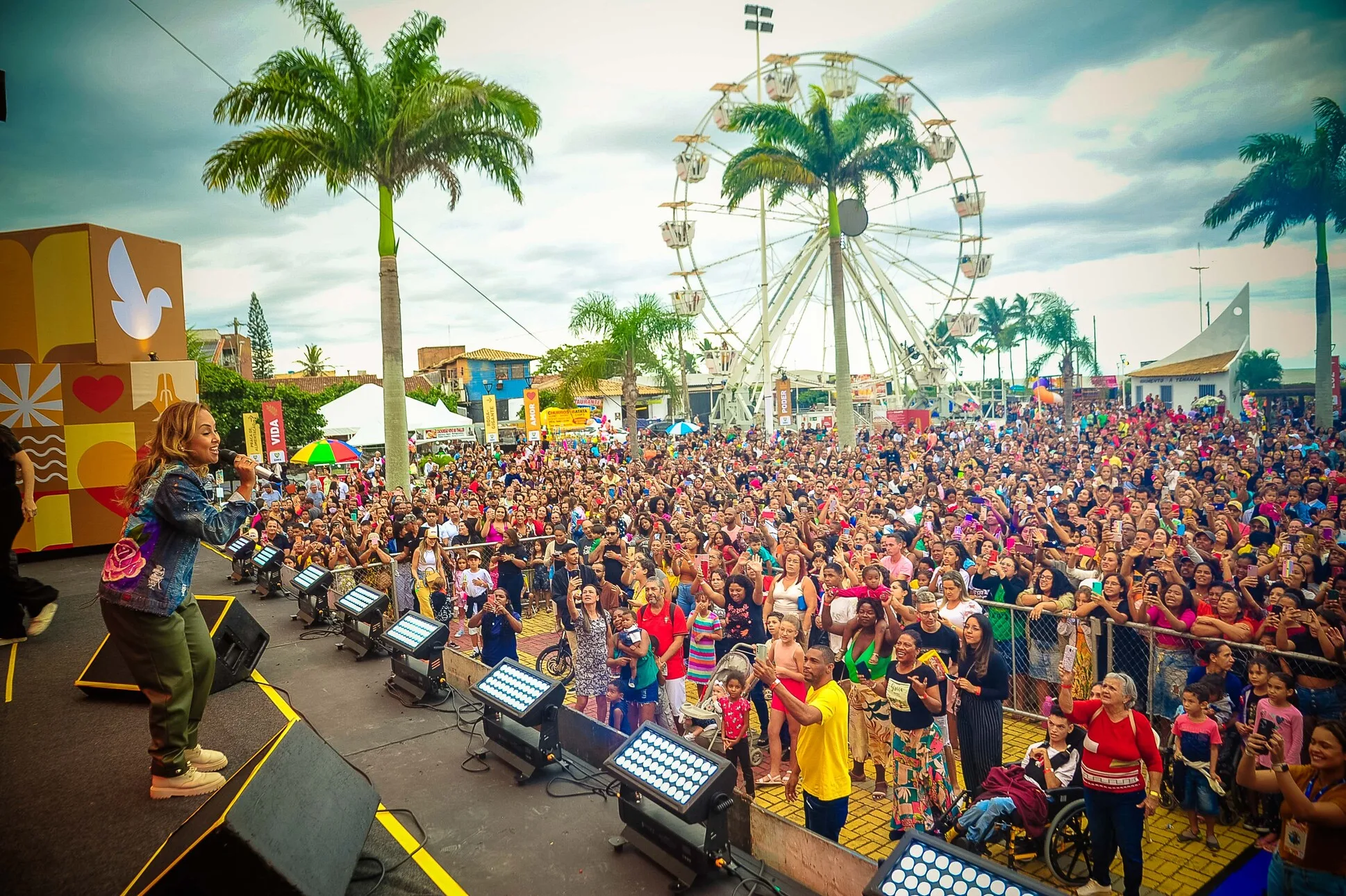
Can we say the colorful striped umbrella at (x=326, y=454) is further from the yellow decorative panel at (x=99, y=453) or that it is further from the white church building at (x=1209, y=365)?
the white church building at (x=1209, y=365)

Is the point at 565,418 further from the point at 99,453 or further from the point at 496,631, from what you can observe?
the point at 496,631

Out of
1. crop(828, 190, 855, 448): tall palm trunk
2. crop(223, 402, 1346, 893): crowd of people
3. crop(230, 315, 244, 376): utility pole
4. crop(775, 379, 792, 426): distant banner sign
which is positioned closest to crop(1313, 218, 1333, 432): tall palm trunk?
crop(223, 402, 1346, 893): crowd of people

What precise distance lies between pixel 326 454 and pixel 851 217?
18120mm

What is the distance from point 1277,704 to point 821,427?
32.9m

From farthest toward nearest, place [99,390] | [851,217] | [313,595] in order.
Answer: [851,217] < [99,390] < [313,595]

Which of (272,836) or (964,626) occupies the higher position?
(272,836)

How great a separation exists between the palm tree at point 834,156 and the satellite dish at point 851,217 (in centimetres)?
247

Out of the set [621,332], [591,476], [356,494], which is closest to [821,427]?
[621,332]

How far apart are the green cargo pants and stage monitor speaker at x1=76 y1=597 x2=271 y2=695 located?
154cm

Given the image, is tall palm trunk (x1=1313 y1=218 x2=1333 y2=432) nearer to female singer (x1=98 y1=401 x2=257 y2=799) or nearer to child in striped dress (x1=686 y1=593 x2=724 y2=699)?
child in striped dress (x1=686 y1=593 x2=724 y2=699)

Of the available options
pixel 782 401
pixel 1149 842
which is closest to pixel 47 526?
pixel 1149 842

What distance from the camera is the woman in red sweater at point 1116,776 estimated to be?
423cm

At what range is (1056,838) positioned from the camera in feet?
15.2

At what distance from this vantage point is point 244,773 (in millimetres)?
2912
